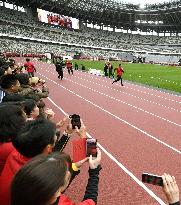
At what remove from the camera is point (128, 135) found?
1158 centimetres

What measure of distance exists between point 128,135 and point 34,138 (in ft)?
26.1

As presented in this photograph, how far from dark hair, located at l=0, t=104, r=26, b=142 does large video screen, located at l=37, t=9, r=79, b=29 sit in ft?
279

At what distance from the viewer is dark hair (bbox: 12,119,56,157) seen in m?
3.79

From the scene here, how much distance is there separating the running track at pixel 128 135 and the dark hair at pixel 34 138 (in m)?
2.93

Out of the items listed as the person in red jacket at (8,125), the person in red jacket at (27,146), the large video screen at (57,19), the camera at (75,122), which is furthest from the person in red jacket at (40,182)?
the large video screen at (57,19)

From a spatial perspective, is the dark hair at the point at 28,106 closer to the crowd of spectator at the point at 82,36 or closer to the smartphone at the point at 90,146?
the smartphone at the point at 90,146

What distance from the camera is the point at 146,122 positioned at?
44.6 ft

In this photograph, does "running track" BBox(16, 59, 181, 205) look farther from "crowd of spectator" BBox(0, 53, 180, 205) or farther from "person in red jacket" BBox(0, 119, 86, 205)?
"person in red jacket" BBox(0, 119, 86, 205)

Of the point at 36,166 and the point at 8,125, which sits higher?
the point at 36,166

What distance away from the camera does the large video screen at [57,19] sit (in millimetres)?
87562

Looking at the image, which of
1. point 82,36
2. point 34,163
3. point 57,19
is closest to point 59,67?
point 34,163

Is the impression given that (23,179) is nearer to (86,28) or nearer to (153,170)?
(153,170)

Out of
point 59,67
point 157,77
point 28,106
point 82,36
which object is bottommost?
point 157,77

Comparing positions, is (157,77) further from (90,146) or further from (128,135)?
(90,146)
